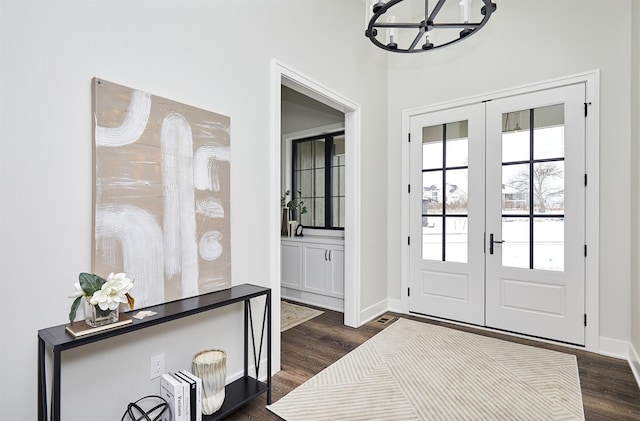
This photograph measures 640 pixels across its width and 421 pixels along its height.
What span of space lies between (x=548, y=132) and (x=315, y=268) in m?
→ 2.81

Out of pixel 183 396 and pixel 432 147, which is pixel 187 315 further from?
pixel 432 147

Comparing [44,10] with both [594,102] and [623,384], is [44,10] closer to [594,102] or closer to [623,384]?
[594,102]

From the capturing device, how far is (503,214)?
128 inches

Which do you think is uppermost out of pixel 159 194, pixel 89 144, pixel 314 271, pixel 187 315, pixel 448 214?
pixel 89 144

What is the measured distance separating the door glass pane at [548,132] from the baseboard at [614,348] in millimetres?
1605

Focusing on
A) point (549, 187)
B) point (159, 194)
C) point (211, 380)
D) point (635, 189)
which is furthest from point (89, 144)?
point (635, 189)

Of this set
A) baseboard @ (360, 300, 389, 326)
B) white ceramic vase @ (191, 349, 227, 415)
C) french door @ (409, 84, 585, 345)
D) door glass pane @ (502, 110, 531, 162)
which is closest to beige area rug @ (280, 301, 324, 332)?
baseboard @ (360, 300, 389, 326)

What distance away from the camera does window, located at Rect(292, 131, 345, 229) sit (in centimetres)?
472

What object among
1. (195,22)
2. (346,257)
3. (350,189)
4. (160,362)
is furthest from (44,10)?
(346,257)

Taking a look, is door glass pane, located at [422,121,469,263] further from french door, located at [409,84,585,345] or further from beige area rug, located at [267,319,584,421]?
beige area rug, located at [267,319,584,421]

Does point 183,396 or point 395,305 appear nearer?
point 183,396

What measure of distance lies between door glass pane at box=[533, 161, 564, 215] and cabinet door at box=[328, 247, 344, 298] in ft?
6.69

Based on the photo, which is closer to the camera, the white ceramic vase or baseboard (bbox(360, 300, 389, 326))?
the white ceramic vase

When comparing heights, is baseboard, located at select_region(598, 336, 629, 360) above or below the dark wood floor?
above
